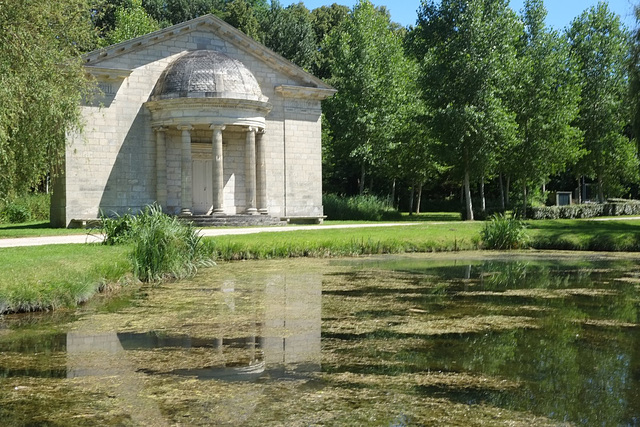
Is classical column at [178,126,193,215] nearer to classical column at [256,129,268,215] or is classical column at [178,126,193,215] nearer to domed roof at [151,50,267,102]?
domed roof at [151,50,267,102]

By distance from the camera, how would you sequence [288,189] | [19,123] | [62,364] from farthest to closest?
1. [288,189]
2. [19,123]
3. [62,364]

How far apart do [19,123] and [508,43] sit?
26653mm

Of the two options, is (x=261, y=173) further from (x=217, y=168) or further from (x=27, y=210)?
(x=27, y=210)

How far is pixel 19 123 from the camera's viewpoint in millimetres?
17375

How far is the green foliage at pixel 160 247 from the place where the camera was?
14.9 meters

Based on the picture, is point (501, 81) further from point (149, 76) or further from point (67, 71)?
point (67, 71)

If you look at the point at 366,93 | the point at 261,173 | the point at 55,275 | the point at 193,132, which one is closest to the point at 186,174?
the point at 193,132

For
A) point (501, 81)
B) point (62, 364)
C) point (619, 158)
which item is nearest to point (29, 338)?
point (62, 364)

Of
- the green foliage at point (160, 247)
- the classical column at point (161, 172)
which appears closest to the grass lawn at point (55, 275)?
the green foliage at point (160, 247)

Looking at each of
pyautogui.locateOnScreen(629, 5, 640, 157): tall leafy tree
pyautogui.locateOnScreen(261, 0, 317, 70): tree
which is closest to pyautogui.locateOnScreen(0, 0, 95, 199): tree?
pyautogui.locateOnScreen(629, 5, 640, 157): tall leafy tree

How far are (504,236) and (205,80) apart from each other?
48.6 ft

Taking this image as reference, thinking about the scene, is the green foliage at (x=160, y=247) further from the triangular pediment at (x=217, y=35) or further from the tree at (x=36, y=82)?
the triangular pediment at (x=217, y=35)

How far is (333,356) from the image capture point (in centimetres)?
771

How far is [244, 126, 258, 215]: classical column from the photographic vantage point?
3166 centimetres
